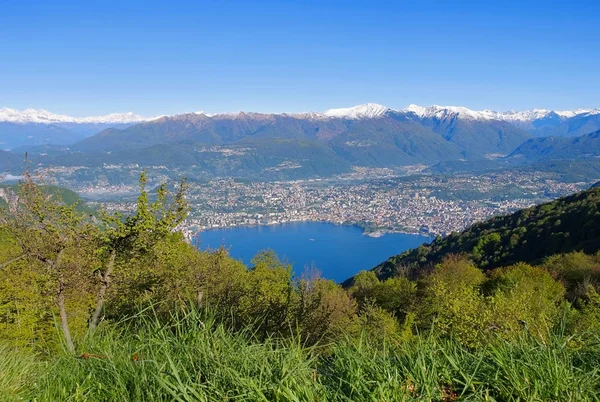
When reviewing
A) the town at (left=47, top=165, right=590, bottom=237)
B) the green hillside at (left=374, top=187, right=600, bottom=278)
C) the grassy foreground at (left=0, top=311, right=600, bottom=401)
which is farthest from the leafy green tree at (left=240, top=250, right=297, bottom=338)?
the town at (left=47, top=165, right=590, bottom=237)

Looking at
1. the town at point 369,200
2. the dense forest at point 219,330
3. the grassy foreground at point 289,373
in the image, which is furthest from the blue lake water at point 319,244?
the grassy foreground at point 289,373

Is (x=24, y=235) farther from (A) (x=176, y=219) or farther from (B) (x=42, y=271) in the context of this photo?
(A) (x=176, y=219)

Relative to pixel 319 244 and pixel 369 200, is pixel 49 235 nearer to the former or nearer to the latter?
pixel 319 244

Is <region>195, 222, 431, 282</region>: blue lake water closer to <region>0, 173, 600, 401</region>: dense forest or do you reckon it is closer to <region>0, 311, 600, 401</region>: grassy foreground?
<region>0, 173, 600, 401</region>: dense forest

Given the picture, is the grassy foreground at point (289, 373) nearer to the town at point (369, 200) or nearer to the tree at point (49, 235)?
the tree at point (49, 235)

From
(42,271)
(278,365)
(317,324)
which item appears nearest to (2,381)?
(278,365)
